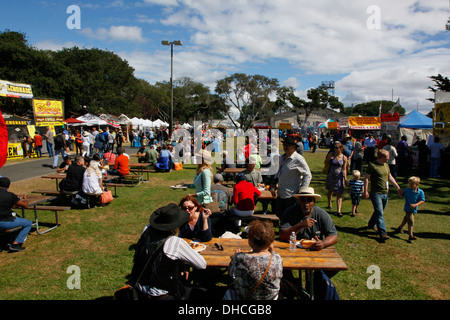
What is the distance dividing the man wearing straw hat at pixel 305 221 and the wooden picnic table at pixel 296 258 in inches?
7.7

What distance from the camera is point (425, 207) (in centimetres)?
784

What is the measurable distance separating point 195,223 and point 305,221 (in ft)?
4.64

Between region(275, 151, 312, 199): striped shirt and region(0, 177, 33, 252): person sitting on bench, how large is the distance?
4719 millimetres

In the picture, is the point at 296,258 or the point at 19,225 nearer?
the point at 296,258

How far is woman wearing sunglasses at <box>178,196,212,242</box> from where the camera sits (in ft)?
11.6

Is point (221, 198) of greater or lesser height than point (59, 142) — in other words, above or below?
below

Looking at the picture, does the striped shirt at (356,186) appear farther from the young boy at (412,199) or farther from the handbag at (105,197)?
the handbag at (105,197)

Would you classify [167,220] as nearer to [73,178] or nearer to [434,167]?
[73,178]

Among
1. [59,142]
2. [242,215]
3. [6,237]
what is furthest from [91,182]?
[59,142]

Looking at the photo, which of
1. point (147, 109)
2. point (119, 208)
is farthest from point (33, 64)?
point (119, 208)

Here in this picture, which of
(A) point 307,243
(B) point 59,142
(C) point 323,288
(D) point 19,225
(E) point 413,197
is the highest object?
(B) point 59,142

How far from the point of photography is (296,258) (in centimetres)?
304

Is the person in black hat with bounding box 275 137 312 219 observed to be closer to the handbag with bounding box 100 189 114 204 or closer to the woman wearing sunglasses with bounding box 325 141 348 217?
the woman wearing sunglasses with bounding box 325 141 348 217

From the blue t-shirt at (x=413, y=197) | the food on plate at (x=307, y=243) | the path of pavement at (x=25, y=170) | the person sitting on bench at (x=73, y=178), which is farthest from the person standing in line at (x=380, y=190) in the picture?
the path of pavement at (x=25, y=170)
